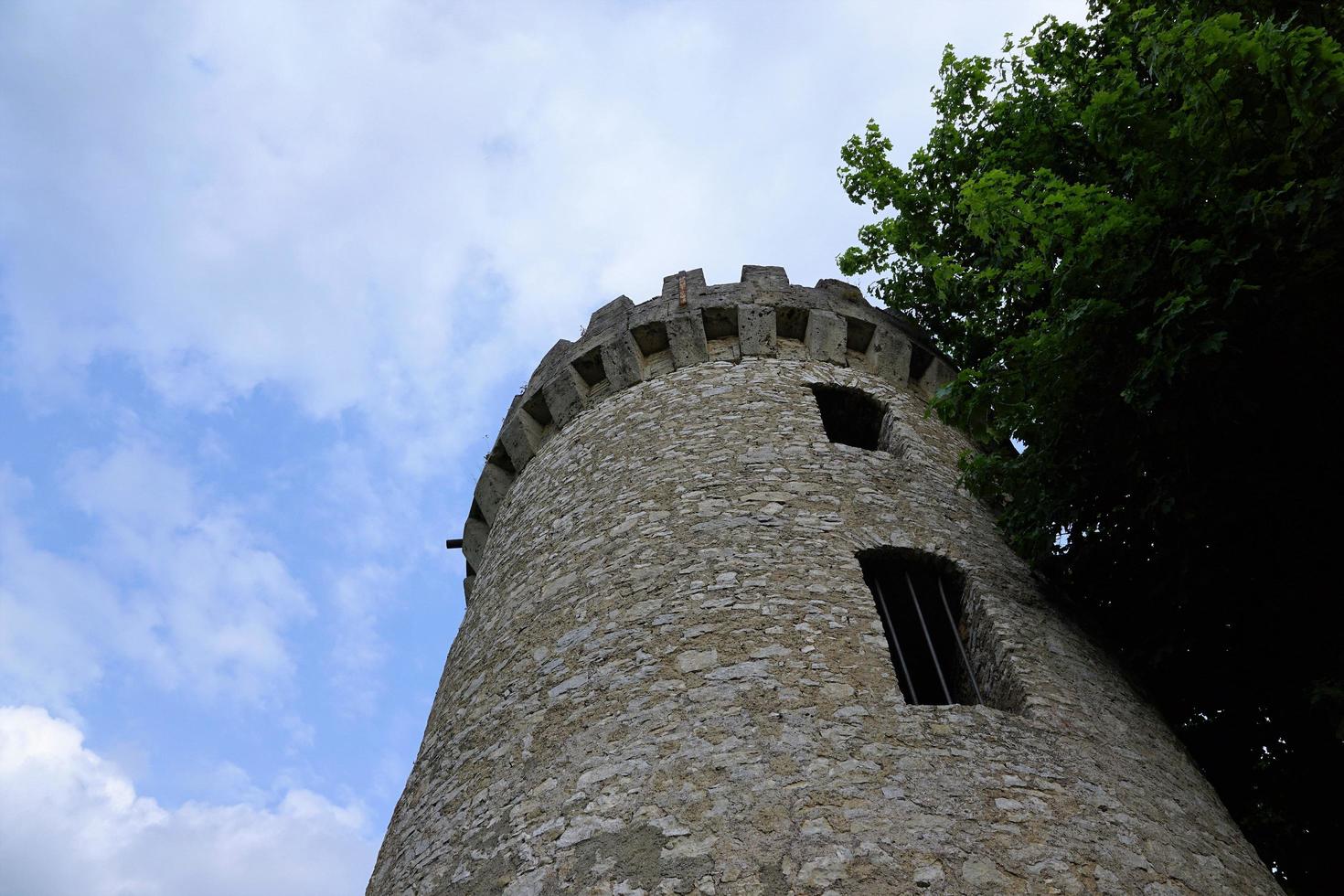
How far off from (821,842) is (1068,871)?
1.06 meters

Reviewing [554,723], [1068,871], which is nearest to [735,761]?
[554,723]

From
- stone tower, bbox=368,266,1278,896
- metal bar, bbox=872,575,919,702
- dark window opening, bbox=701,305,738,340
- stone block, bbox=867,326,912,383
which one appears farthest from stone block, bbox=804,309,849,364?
metal bar, bbox=872,575,919,702

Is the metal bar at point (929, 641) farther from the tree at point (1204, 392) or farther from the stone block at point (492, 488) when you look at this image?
the stone block at point (492, 488)

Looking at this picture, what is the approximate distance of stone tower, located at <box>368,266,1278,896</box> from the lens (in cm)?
443

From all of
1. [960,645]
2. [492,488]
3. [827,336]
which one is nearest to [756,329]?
[827,336]

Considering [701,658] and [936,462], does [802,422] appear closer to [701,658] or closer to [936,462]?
[936,462]

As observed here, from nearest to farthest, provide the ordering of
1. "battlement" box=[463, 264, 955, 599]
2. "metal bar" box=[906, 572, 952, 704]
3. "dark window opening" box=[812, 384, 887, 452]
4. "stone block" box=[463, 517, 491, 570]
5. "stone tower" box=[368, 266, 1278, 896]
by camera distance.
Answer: "stone tower" box=[368, 266, 1278, 896] → "metal bar" box=[906, 572, 952, 704] → "dark window opening" box=[812, 384, 887, 452] → "battlement" box=[463, 264, 955, 599] → "stone block" box=[463, 517, 491, 570]

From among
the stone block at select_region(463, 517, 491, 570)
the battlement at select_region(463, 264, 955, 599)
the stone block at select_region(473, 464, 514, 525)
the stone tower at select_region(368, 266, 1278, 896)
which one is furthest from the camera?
the stone block at select_region(463, 517, 491, 570)

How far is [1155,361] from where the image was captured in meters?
5.61

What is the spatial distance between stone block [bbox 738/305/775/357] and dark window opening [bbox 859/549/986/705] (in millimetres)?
2646

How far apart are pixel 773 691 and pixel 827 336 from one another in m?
4.36

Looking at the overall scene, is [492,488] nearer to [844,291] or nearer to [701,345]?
[701,345]

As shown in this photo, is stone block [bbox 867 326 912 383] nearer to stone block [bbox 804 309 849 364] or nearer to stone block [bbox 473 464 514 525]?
stone block [bbox 804 309 849 364]

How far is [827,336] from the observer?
8.75m
